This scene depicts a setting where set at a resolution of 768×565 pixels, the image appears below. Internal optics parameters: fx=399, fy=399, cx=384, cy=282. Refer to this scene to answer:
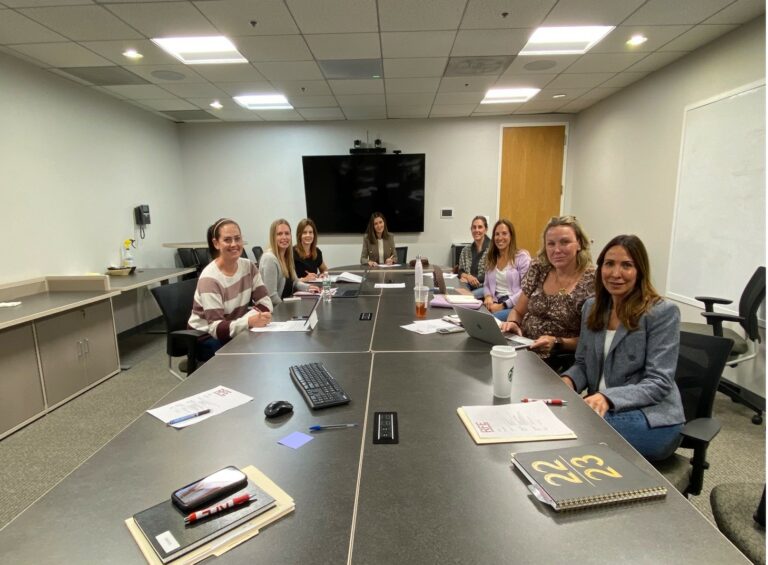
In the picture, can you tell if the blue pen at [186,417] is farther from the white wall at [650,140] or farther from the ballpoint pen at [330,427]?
the white wall at [650,140]

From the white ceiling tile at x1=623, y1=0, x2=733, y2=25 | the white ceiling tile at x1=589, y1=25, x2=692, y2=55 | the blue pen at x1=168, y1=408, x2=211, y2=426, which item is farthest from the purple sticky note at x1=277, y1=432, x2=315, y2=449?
the white ceiling tile at x1=589, y1=25, x2=692, y2=55

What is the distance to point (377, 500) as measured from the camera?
0.90 meters

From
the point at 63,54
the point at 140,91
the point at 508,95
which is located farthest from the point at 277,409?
the point at 508,95

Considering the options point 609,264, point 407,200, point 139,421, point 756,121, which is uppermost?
point 756,121

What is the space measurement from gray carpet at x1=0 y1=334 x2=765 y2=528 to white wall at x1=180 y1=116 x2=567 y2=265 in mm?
3434

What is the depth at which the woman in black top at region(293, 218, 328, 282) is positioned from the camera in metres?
4.00

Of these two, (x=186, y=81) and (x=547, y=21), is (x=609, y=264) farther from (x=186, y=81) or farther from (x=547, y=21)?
(x=186, y=81)

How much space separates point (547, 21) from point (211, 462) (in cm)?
347

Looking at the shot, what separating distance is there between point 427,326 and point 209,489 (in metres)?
1.51

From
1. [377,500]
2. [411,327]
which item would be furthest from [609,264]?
[377,500]

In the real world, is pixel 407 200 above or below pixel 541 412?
above

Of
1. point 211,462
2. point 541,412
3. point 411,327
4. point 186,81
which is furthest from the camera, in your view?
point 186,81

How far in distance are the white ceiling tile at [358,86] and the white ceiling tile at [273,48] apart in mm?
737

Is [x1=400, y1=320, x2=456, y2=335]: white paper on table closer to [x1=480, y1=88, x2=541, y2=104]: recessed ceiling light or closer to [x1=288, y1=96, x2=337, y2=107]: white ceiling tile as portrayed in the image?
[x1=480, y1=88, x2=541, y2=104]: recessed ceiling light
